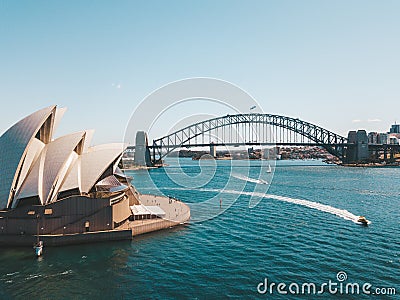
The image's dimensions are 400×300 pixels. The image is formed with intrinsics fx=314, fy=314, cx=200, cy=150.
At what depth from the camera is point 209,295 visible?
16594 mm

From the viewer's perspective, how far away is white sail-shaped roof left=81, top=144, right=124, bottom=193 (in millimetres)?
28750

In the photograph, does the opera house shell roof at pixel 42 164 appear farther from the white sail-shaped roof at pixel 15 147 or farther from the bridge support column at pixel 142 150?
the bridge support column at pixel 142 150

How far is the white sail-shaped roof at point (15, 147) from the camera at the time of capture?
25172 millimetres

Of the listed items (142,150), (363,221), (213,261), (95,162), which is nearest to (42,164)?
(95,162)

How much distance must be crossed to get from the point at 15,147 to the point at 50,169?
329cm

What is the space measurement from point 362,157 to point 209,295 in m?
142

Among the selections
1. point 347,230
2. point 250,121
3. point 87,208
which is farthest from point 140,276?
point 250,121

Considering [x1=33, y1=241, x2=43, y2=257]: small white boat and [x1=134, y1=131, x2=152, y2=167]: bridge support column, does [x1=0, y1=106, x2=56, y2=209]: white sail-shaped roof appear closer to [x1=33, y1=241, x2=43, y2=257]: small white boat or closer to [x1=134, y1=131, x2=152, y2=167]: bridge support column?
[x1=33, y1=241, x2=43, y2=257]: small white boat

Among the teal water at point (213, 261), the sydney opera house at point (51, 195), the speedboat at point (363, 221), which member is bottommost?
the teal water at point (213, 261)

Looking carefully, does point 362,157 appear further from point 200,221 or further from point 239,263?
point 239,263

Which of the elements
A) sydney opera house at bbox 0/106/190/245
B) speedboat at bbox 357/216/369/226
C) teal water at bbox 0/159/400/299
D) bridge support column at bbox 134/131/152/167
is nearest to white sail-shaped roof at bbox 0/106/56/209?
sydney opera house at bbox 0/106/190/245

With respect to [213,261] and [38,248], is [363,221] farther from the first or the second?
[38,248]

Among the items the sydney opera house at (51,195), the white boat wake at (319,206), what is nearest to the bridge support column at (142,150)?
the white boat wake at (319,206)

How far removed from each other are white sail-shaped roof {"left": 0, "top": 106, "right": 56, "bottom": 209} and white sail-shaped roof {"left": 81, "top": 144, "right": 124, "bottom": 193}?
198 inches
